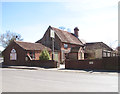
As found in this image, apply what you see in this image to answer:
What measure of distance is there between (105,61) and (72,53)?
12294mm

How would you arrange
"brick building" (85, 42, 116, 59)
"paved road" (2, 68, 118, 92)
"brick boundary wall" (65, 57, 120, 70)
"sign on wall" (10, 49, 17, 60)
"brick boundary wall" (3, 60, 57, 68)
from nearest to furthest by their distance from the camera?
"paved road" (2, 68, 118, 92) → "brick boundary wall" (65, 57, 120, 70) → "brick boundary wall" (3, 60, 57, 68) → "sign on wall" (10, 49, 17, 60) → "brick building" (85, 42, 116, 59)

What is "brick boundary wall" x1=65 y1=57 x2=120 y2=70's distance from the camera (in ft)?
58.4

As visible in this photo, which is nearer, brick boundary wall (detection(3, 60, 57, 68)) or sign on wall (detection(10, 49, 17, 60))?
brick boundary wall (detection(3, 60, 57, 68))

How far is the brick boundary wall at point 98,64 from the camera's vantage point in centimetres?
1779

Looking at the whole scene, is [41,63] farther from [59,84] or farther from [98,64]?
[59,84]

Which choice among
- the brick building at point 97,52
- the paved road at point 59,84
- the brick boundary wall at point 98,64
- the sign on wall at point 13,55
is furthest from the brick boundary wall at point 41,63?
the paved road at point 59,84

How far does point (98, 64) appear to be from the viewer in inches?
740

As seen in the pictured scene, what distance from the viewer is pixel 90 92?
6.84 metres

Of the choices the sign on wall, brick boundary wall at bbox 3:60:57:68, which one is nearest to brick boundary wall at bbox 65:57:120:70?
brick boundary wall at bbox 3:60:57:68

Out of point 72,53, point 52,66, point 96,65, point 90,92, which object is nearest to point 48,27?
point 72,53

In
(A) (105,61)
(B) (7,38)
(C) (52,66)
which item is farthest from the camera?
(B) (7,38)

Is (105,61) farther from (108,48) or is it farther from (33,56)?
(108,48)

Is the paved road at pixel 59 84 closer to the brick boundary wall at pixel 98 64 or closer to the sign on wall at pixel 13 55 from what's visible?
the brick boundary wall at pixel 98 64

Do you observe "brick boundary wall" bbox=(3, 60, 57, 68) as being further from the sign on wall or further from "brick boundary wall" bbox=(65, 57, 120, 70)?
"brick boundary wall" bbox=(65, 57, 120, 70)
